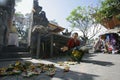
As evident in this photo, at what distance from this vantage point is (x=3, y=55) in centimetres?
1290

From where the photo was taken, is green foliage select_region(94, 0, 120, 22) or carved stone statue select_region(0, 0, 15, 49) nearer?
carved stone statue select_region(0, 0, 15, 49)

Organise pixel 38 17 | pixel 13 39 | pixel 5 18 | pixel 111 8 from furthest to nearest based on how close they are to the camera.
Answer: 1. pixel 13 39
2. pixel 111 8
3. pixel 5 18
4. pixel 38 17

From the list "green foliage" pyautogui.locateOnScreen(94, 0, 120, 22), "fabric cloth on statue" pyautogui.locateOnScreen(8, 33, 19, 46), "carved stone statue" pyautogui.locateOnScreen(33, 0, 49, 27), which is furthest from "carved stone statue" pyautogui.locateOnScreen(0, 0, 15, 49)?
"green foliage" pyautogui.locateOnScreen(94, 0, 120, 22)

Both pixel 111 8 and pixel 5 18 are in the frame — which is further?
pixel 111 8

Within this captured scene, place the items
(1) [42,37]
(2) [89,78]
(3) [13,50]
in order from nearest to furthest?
(2) [89,78] < (1) [42,37] < (3) [13,50]

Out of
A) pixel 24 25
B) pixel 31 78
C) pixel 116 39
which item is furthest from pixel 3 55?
pixel 24 25

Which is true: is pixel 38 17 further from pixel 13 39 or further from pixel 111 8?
pixel 13 39

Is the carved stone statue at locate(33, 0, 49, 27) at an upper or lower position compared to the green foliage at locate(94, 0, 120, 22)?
lower

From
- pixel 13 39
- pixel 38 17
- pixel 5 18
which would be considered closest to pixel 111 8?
pixel 38 17

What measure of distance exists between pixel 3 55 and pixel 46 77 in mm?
7917

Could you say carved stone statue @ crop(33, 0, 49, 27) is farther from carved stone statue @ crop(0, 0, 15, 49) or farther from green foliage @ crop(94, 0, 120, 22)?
green foliage @ crop(94, 0, 120, 22)

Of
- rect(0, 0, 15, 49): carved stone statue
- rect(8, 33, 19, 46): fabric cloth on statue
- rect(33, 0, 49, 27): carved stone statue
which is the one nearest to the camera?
rect(33, 0, 49, 27): carved stone statue

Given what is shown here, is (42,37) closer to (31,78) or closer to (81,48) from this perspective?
(81,48)

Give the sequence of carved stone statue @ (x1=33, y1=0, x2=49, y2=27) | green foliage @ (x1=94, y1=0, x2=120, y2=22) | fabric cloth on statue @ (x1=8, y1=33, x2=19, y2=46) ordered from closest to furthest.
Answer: carved stone statue @ (x1=33, y1=0, x2=49, y2=27) < green foliage @ (x1=94, y1=0, x2=120, y2=22) < fabric cloth on statue @ (x1=8, y1=33, x2=19, y2=46)
